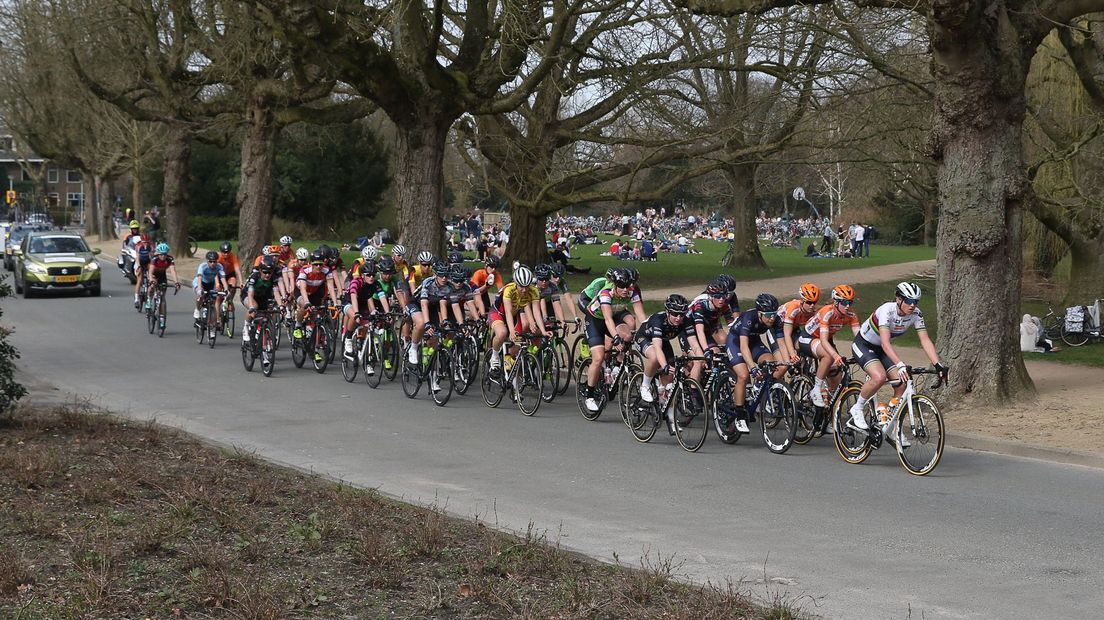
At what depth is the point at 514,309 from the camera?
50.1 ft

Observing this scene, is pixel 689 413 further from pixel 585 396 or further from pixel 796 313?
pixel 585 396

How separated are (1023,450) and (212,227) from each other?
62.2 meters

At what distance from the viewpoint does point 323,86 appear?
101 ft

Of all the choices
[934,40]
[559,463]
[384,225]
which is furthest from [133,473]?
[384,225]

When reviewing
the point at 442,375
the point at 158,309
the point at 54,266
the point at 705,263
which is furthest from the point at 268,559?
the point at 705,263

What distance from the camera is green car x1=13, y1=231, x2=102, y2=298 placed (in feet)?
105

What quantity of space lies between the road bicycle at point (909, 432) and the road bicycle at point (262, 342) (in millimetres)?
9280

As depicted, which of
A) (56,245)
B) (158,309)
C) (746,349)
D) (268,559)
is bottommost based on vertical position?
(268,559)

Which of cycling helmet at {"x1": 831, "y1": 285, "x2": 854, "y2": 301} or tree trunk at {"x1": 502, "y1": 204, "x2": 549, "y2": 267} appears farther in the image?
tree trunk at {"x1": 502, "y1": 204, "x2": 549, "y2": 267}

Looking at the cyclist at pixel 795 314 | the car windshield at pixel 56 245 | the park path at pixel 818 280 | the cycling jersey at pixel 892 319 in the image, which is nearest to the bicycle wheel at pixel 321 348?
the cyclist at pixel 795 314

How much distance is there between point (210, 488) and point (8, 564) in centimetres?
239

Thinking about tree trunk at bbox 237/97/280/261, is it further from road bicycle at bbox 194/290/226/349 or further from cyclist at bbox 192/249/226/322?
road bicycle at bbox 194/290/226/349

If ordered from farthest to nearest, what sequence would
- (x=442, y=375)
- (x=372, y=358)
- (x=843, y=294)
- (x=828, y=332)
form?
(x=372, y=358) < (x=442, y=375) < (x=828, y=332) < (x=843, y=294)

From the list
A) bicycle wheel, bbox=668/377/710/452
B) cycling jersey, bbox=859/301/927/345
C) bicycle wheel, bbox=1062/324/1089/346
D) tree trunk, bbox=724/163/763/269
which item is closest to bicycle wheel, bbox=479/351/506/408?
bicycle wheel, bbox=668/377/710/452
